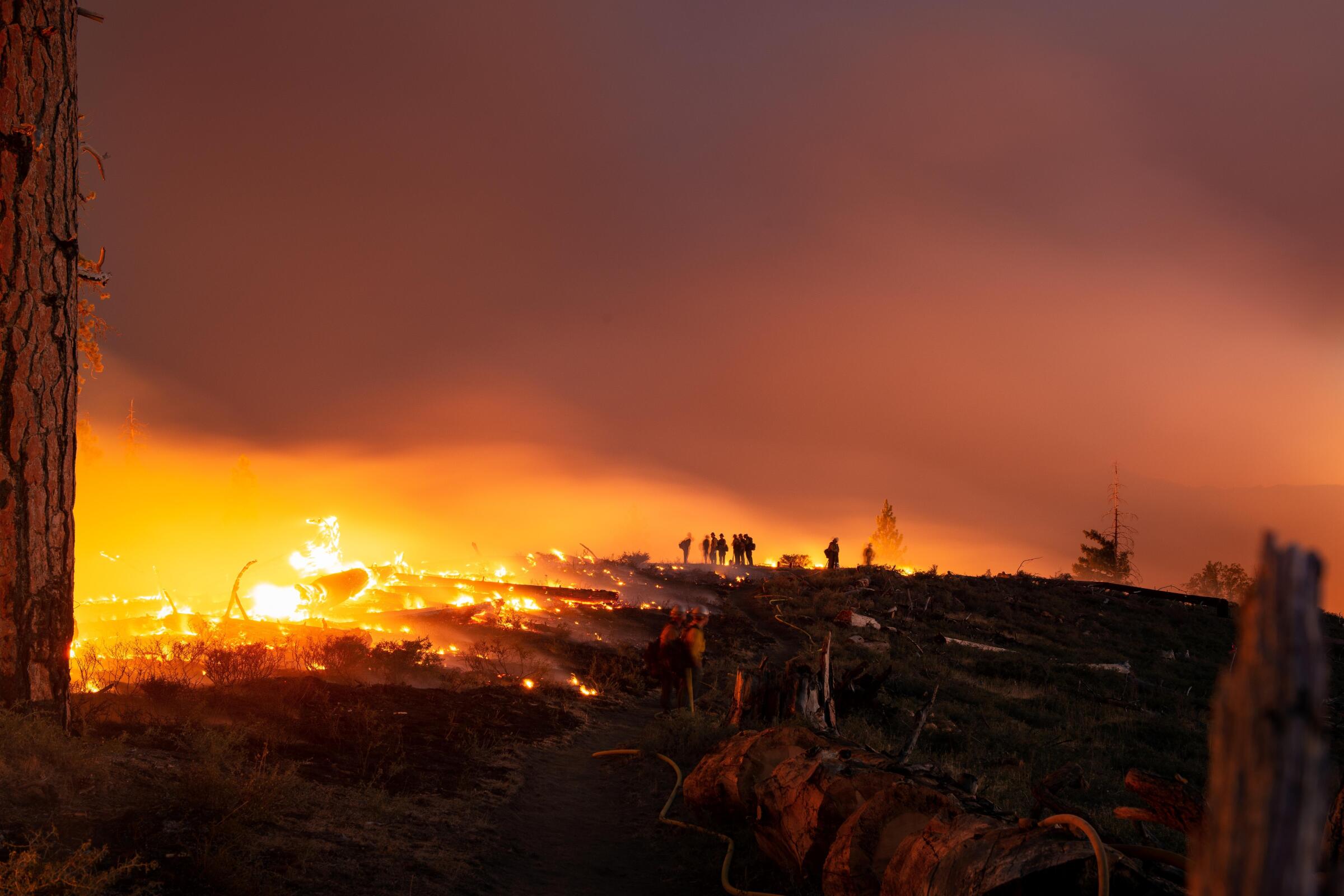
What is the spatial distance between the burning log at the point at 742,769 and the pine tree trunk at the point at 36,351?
675cm

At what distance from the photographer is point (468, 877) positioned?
7.02 m

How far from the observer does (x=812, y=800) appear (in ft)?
21.9

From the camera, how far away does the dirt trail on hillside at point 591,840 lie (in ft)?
24.5

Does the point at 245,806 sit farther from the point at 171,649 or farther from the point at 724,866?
the point at 171,649

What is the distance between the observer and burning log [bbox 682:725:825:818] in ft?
27.0

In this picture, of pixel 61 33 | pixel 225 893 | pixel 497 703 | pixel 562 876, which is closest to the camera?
pixel 225 893

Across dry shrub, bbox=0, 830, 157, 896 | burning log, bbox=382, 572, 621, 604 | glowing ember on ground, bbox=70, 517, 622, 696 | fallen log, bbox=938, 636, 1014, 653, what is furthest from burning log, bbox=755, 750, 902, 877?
fallen log, bbox=938, 636, 1014, 653

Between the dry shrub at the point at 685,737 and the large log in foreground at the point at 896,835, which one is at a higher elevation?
the large log in foreground at the point at 896,835

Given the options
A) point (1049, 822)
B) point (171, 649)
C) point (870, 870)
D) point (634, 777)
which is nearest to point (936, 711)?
point (634, 777)

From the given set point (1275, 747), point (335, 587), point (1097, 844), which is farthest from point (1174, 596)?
point (1275, 747)

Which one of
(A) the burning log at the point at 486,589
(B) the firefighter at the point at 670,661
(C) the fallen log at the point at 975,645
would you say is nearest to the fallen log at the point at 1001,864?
(B) the firefighter at the point at 670,661

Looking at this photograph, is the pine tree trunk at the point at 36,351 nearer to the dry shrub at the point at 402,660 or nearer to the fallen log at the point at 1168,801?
the dry shrub at the point at 402,660

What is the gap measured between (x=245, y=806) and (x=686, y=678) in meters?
10.1

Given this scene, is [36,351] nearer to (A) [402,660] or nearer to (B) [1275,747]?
(A) [402,660]
